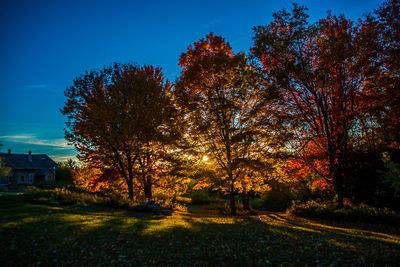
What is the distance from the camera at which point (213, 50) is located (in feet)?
54.3

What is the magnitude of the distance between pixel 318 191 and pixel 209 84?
15.7 meters

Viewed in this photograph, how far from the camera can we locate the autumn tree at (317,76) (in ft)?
44.5

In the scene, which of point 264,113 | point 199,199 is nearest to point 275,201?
point 199,199

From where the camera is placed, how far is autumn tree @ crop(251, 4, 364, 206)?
535 inches

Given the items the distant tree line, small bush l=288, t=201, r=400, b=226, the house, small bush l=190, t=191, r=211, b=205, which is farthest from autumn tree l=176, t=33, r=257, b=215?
the house

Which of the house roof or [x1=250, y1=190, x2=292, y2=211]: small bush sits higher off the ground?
the house roof

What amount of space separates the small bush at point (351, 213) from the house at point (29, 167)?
4659 cm

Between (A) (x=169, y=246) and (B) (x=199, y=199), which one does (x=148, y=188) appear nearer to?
(B) (x=199, y=199)

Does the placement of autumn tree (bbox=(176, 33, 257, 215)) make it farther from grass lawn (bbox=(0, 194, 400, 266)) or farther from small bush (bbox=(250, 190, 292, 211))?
small bush (bbox=(250, 190, 292, 211))

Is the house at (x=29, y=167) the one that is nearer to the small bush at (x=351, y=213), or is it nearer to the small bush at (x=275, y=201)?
the small bush at (x=275, y=201)

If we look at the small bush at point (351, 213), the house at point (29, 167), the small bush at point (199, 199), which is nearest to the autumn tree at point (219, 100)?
the small bush at point (351, 213)

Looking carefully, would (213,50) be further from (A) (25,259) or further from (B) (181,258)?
(A) (25,259)

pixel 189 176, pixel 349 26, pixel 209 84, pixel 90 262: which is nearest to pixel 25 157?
pixel 189 176

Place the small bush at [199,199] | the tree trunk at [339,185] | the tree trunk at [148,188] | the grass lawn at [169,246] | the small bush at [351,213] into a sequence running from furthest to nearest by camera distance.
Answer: the small bush at [199,199] < the tree trunk at [148,188] < the tree trunk at [339,185] < the small bush at [351,213] < the grass lawn at [169,246]
